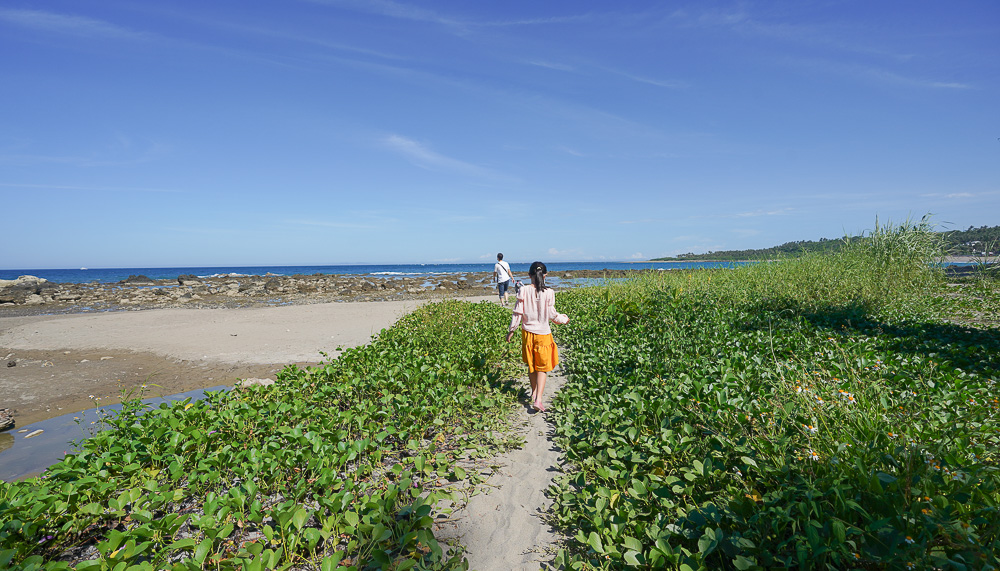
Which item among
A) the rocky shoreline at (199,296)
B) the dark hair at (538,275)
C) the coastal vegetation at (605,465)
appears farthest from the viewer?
the rocky shoreline at (199,296)

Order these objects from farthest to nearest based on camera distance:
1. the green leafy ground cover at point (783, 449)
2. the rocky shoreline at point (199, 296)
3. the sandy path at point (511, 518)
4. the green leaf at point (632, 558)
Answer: the rocky shoreline at point (199, 296) → the sandy path at point (511, 518) → the green leaf at point (632, 558) → the green leafy ground cover at point (783, 449)

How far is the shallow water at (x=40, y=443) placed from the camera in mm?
4430

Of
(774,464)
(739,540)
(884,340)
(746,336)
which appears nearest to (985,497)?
(774,464)

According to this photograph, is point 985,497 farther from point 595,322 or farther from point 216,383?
point 216,383

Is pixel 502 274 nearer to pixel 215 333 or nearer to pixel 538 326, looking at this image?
pixel 215 333

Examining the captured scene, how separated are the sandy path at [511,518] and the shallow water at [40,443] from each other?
10.6 ft

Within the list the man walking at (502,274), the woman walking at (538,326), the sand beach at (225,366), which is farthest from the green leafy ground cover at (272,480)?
the man walking at (502,274)

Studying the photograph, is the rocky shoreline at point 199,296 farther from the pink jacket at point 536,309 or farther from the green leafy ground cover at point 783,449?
the pink jacket at point 536,309

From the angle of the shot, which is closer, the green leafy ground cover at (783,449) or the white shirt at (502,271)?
the green leafy ground cover at (783,449)

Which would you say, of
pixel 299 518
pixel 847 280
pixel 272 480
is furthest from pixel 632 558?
pixel 847 280

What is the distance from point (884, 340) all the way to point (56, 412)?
39.2ft

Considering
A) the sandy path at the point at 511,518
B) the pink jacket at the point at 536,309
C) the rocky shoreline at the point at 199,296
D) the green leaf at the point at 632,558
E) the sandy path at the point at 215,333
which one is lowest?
the sandy path at the point at 511,518

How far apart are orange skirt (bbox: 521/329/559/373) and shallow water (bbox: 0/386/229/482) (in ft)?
12.1

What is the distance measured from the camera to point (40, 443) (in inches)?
201
